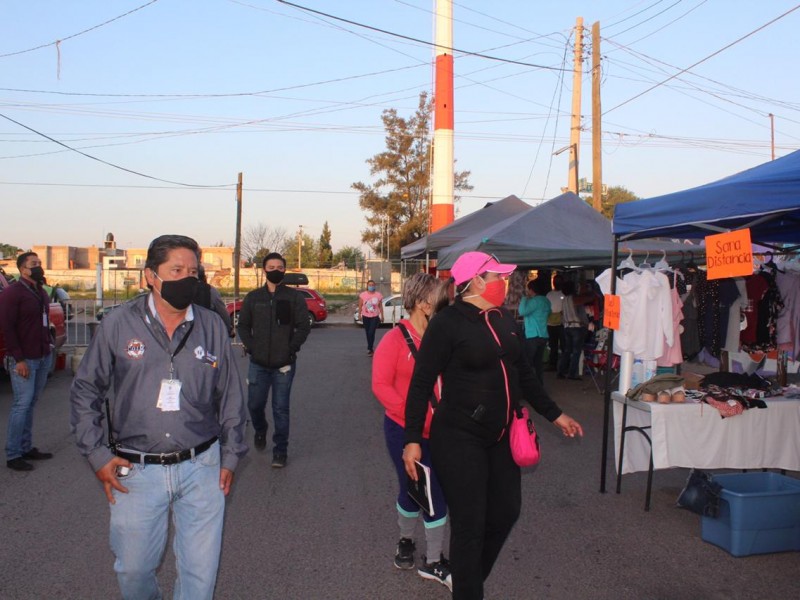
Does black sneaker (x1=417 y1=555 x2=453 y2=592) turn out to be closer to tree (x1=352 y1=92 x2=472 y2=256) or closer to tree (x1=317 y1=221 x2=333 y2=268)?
tree (x1=352 y1=92 x2=472 y2=256)

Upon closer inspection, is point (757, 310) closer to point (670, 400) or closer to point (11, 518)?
point (670, 400)

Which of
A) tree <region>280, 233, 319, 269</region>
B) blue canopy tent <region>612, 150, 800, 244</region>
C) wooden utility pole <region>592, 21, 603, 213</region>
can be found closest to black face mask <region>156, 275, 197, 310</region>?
blue canopy tent <region>612, 150, 800, 244</region>

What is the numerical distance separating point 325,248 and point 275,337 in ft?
299

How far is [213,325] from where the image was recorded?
3018mm

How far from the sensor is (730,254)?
15.8 feet

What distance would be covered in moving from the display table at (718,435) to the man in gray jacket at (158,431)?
3.44m

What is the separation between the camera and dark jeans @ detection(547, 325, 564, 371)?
1312cm

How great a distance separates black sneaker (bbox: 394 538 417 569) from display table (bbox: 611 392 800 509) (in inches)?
A: 80.1

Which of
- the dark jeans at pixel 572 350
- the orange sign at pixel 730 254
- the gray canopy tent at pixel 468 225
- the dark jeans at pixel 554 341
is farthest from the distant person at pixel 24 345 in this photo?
the dark jeans at pixel 554 341

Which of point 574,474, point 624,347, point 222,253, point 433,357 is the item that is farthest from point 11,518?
point 222,253

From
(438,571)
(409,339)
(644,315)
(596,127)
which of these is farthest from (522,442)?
(596,127)

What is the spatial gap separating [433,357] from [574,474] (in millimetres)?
3759

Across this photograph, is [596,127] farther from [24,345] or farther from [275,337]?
[24,345]

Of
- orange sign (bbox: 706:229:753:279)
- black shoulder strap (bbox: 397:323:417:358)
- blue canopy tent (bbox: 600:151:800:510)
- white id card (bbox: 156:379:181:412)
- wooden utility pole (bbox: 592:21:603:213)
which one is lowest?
white id card (bbox: 156:379:181:412)
